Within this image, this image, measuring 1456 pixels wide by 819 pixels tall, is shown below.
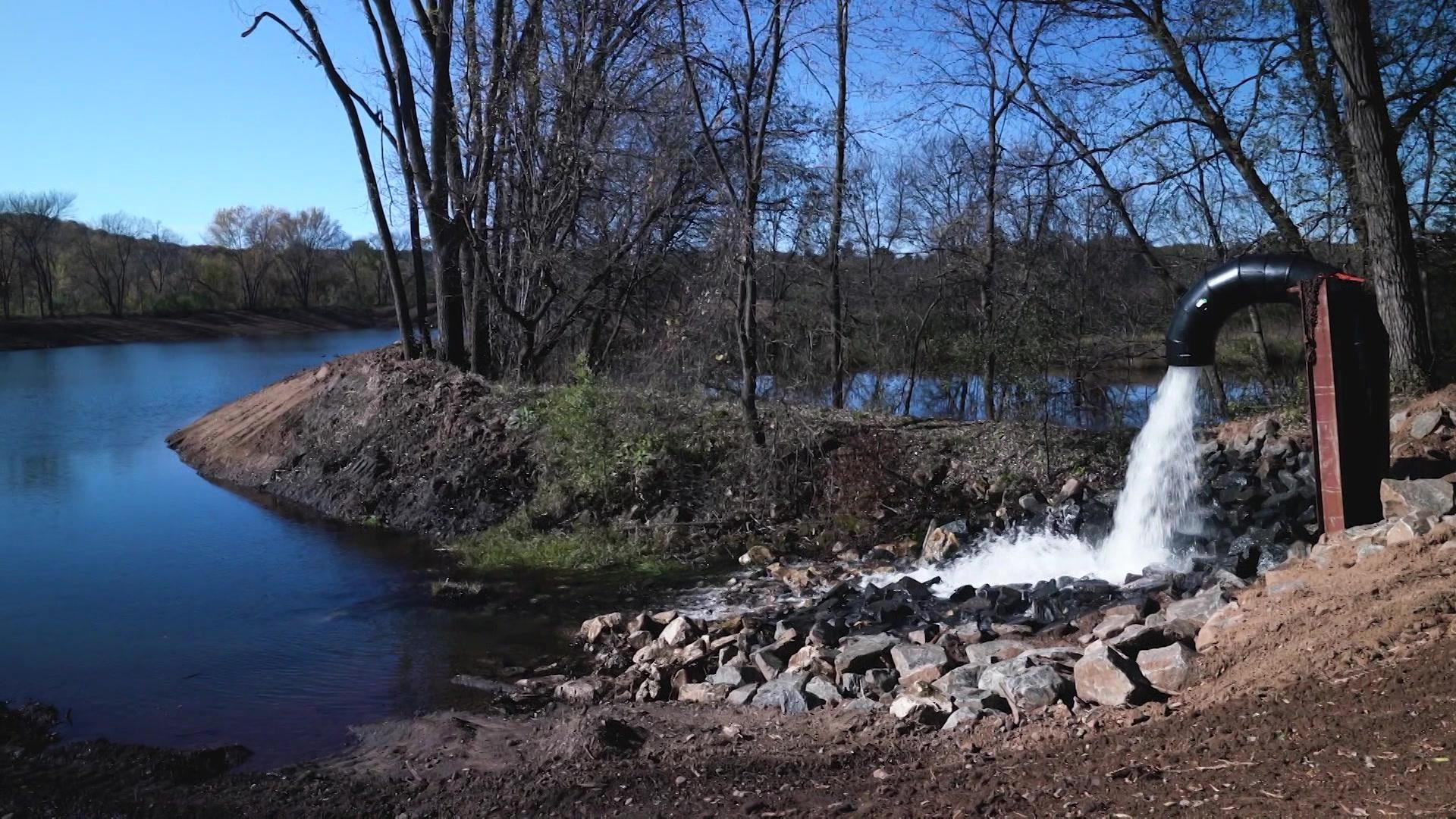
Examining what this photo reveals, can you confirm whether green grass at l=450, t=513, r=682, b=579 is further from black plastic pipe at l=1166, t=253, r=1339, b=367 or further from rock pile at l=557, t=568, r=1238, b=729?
black plastic pipe at l=1166, t=253, r=1339, b=367

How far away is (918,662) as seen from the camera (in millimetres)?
7637

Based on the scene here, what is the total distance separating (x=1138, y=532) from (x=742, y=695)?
582cm

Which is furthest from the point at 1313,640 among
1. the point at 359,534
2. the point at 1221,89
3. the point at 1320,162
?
the point at 359,534

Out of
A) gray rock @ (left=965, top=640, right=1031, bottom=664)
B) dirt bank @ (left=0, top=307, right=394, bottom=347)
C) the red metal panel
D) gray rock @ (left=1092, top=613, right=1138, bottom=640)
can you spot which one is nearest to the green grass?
gray rock @ (left=965, top=640, right=1031, bottom=664)

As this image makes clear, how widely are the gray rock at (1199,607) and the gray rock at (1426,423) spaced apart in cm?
419

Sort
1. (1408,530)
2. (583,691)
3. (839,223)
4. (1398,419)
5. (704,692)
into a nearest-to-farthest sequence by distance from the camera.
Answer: (1408,530), (704,692), (583,691), (1398,419), (839,223)

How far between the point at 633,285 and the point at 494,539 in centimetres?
757

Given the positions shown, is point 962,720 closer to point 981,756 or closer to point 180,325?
point 981,756

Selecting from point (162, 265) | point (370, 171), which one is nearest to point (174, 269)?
point (162, 265)

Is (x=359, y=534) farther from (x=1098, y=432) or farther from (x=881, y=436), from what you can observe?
(x=1098, y=432)

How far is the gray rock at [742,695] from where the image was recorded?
791 centimetres

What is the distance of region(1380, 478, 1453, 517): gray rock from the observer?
8.15m

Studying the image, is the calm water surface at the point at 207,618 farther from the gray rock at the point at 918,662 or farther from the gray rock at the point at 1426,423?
the gray rock at the point at 1426,423

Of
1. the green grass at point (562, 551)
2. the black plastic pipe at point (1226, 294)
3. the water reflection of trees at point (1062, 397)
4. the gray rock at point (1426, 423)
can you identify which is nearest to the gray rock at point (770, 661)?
the green grass at point (562, 551)
